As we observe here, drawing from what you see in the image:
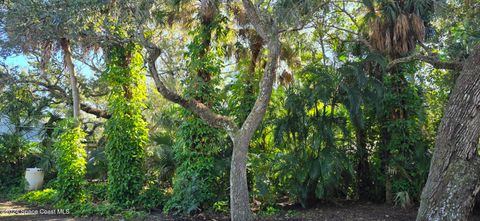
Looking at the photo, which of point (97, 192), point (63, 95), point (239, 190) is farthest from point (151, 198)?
point (63, 95)

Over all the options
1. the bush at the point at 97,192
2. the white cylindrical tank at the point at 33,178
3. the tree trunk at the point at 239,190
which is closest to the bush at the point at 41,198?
the bush at the point at 97,192

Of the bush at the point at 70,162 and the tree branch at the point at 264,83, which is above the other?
the tree branch at the point at 264,83

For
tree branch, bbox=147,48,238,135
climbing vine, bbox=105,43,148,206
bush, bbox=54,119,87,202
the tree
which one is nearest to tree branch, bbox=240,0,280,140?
the tree

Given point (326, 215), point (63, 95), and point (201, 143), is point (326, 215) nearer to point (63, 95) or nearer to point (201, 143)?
A: point (201, 143)

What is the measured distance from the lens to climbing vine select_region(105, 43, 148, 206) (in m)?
9.93

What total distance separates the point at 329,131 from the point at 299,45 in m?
3.03

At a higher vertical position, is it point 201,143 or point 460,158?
point 201,143

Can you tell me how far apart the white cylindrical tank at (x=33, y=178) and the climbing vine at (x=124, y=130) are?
192 inches

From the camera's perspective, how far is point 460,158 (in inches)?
224

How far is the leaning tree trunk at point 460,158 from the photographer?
5648 mm

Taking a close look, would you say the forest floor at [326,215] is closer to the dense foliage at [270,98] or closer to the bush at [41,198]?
the dense foliage at [270,98]

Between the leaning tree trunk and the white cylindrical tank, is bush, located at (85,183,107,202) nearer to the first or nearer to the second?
the white cylindrical tank

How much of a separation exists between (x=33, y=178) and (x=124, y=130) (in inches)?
220

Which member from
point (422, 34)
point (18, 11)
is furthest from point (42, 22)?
point (422, 34)
